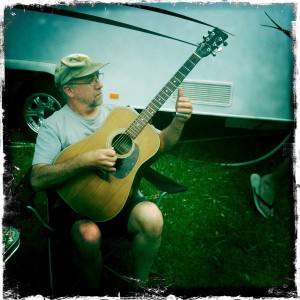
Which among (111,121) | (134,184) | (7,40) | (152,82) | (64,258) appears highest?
(7,40)

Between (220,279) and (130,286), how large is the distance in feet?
2.20

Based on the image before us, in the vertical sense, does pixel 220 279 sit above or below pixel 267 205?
below

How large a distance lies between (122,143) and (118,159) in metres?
0.11

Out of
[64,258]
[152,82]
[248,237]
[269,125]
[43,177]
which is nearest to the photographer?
[43,177]

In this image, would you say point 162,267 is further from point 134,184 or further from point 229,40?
point 229,40

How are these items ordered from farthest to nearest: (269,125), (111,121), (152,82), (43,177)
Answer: (269,125), (152,82), (111,121), (43,177)

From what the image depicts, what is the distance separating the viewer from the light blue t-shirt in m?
2.26

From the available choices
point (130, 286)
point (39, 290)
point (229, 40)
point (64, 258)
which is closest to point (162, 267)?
point (130, 286)

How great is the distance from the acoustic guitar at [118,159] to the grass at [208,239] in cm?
63

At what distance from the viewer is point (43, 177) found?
223 cm

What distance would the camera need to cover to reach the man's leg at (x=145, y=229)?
2.20 metres

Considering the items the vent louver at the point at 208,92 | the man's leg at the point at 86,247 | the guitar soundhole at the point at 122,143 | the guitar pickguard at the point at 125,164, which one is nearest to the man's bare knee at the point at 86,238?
the man's leg at the point at 86,247

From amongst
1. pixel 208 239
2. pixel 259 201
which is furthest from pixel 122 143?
pixel 259 201

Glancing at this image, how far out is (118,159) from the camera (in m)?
2.34
